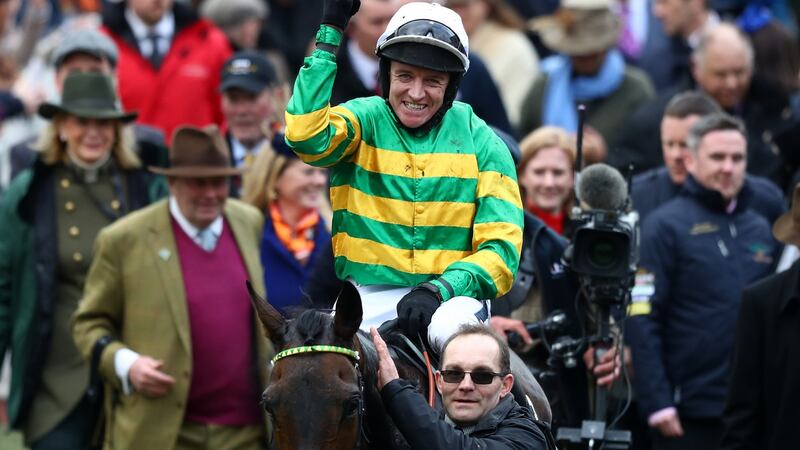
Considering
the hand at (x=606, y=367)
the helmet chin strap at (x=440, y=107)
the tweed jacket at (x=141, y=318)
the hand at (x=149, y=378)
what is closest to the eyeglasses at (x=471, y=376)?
the helmet chin strap at (x=440, y=107)

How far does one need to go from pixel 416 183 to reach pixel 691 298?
3.33 meters

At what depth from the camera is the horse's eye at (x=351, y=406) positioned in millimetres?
5734

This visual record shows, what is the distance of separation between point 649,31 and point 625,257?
6415 millimetres

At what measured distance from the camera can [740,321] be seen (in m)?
8.93

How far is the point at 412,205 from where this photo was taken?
6695 millimetres

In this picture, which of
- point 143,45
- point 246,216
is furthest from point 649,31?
point 246,216

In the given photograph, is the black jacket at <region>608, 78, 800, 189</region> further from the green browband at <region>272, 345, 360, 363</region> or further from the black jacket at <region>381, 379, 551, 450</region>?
Result: the green browband at <region>272, 345, 360, 363</region>

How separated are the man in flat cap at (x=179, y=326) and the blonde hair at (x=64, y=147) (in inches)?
32.6

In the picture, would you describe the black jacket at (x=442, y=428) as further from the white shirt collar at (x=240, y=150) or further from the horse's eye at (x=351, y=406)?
the white shirt collar at (x=240, y=150)

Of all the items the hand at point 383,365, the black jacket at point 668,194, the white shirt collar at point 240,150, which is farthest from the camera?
the white shirt collar at point 240,150

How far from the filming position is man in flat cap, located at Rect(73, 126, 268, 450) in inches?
354

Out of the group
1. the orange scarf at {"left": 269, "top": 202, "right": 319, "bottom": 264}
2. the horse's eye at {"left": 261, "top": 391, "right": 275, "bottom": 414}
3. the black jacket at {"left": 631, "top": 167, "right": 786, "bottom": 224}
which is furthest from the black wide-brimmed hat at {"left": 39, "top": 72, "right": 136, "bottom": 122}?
the horse's eye at {"left": 261, "top": 391, "right": 275, "bottom": 414}

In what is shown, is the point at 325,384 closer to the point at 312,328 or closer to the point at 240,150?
the point at 312,328

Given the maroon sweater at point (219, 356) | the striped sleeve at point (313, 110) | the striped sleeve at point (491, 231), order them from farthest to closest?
the maroon sweater at point (219, 356) → the striped sleeve at point (491, 231) → the striped sleeve at point (313, 110)
